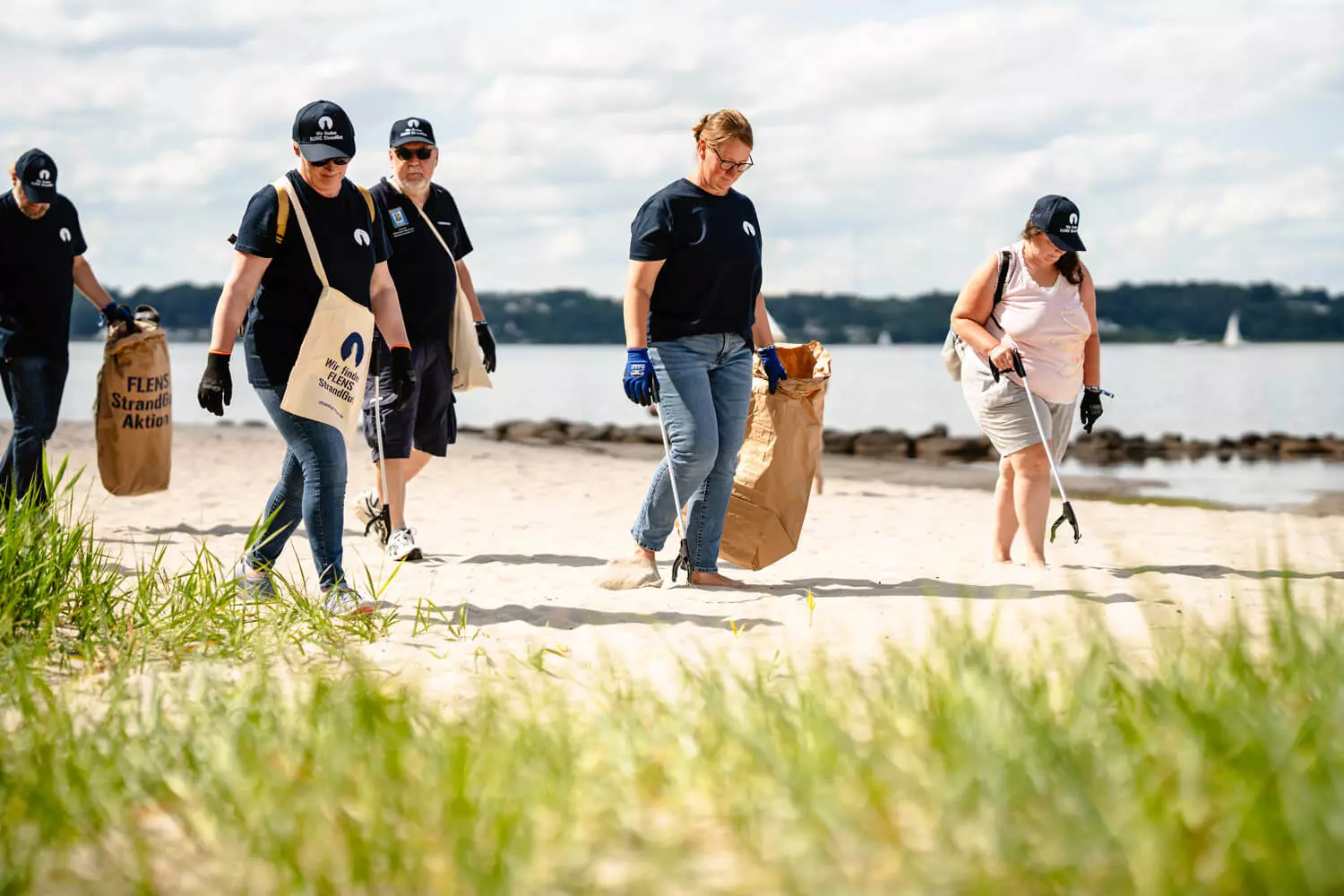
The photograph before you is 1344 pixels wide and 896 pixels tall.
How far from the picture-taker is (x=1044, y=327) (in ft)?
21.6

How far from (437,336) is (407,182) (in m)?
0.84

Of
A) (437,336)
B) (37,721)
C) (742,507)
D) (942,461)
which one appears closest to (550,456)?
(942,461)

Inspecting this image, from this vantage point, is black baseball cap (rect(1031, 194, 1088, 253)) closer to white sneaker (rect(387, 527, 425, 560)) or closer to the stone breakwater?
white sneaker (rect(387, 527, 425, 560))

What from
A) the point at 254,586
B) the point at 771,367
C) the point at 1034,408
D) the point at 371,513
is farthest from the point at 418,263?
the point at 1034,408

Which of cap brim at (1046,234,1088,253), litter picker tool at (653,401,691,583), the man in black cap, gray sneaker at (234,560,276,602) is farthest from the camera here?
the man in black cap

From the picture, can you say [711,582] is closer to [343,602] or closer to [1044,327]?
[343,602]

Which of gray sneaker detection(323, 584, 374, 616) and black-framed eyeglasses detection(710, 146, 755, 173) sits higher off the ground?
black-framed eyeglasses detection(710, 146, 755, 173)

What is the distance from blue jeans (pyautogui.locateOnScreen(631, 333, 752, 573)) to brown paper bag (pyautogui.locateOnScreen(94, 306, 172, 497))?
345 centimetres

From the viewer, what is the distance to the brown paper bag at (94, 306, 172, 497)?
779cm

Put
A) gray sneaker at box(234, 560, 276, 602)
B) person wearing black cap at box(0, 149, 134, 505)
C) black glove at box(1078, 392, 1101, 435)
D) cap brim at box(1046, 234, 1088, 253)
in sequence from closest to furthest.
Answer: gray sneaker at box(234, 560, 276, 602) → cap brim at box(1046, 234, 1088, 253) → black glove at box(1078, 392, 1101, 435) → person wearing black cap at box(0, 149, 134, 505)

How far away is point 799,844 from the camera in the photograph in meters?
2.63

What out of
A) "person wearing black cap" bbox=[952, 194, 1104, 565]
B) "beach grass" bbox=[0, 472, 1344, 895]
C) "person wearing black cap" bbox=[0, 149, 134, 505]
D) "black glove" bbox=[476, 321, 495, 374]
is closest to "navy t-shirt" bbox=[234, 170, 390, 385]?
"beach grass" bbox=[0, 472, 1344, 895]

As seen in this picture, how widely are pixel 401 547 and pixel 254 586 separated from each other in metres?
2.10

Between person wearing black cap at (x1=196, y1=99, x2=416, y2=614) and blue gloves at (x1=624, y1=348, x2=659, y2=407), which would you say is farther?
blue gloves at (x1=624, y1=348, x2=659, y2=407)
